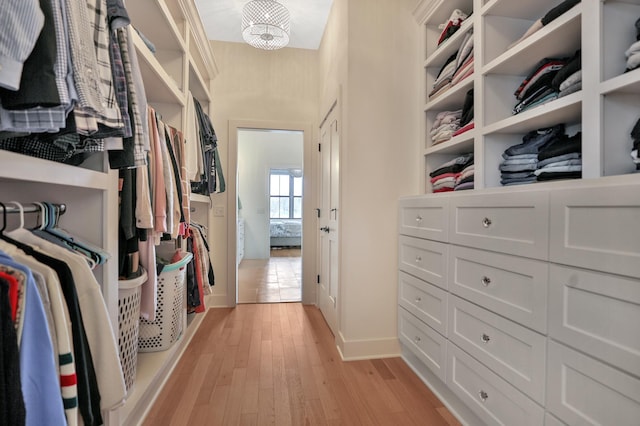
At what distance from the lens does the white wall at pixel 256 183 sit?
613 centimetres

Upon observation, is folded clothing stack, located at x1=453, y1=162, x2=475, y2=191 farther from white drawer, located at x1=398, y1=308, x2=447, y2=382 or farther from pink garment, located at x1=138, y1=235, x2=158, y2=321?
pink garment, located at x1=138, y1=235, x2=158, y2=321

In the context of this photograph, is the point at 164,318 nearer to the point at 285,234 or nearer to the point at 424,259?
the point at 424,259

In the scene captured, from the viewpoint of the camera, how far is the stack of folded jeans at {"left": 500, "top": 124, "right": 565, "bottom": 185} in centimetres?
125

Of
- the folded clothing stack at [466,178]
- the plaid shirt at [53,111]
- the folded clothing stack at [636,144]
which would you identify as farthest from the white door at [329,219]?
the plaid shirt at [53,111]

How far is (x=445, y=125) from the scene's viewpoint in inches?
71.7

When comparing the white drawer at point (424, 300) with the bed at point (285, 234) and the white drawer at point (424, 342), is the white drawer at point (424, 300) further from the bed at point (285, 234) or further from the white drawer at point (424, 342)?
the bed at point (285, 234)

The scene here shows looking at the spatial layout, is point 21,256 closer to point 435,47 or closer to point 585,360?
point 585,360

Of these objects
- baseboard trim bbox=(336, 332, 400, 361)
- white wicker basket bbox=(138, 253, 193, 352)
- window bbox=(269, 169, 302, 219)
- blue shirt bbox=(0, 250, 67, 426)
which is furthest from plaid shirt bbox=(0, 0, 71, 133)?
window bbox=(269, 169, 302, 219)

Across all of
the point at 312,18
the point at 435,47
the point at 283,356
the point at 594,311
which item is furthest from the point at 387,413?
the point at 312,18

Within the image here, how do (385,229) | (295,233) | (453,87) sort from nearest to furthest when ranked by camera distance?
1. (453,87)
2. (385,229)
3. (295,233)

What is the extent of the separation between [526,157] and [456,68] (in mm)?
758

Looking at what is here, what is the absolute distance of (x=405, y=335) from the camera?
6.17ft

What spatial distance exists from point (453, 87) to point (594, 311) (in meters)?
1.35

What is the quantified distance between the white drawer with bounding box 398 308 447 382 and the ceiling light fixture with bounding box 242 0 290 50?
245cm
